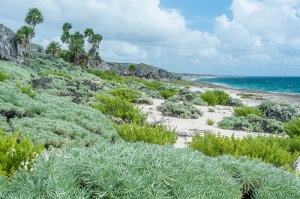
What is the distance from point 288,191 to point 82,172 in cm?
213

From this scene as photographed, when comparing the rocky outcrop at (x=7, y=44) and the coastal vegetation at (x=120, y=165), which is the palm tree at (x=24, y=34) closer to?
the rocky outcrop at (x=7, y=44)

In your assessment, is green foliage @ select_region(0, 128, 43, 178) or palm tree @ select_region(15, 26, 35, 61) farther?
palm tree @ select_region(15, 26, 35, 61)

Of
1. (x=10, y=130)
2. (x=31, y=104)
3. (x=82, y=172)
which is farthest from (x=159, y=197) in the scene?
(x=31, y=104)

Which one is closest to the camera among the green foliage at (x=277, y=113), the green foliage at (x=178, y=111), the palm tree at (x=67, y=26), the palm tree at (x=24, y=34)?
the green foliage at (x=178, y=111)

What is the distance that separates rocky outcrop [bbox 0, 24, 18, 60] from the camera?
3750 centimetres

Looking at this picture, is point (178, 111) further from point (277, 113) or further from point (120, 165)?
point (120, 165)

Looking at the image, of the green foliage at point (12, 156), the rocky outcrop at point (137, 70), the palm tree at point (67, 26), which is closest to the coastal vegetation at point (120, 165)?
the green foliage at point (12, 156)

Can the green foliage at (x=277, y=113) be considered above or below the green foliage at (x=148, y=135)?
below

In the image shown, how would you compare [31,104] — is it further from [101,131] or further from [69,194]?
[69,194]

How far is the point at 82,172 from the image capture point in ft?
7.31

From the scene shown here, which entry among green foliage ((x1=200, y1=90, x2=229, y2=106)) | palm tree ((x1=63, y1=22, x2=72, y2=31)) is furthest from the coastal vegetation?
palm tree ((x1=63, y1=22, x2=72, y2=31))

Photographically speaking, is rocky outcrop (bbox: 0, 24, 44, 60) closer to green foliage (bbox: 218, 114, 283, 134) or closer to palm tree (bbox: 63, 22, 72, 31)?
palm tree (bbox: 63, 22, 72, 31)

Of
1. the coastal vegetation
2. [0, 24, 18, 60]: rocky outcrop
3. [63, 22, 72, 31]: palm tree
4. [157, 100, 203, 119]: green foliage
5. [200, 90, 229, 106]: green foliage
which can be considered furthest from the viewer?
[63, 22, 72, 31]: palm tree

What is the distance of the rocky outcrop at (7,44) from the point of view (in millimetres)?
37500
